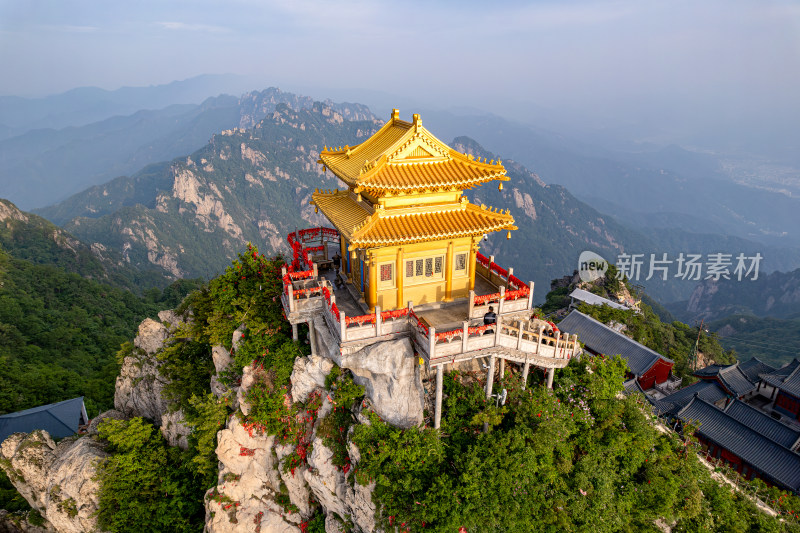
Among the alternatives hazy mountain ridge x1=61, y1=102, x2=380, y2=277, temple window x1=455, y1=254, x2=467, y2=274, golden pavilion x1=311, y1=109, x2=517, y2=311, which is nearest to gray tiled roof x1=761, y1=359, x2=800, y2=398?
golden pavilion x1=311, y1=109, x2=517, y2=311

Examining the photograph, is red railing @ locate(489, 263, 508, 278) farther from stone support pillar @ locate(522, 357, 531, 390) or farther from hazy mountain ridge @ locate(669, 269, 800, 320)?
hazy mountain ridge @ locate(669, 269, 800, 320)

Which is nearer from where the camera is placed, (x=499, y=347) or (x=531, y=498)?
(x=531, y=498)

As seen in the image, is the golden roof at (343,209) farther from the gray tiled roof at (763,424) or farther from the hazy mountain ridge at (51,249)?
the hazy mountain ridge at (51,249)

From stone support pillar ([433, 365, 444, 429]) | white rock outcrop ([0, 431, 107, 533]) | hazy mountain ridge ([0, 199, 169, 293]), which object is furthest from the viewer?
hazy mountain ridge ([0, 199, 169, 293])

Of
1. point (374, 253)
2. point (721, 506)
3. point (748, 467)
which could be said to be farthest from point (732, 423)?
point (374, 253)

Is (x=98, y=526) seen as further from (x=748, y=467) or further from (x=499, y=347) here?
(x=748, y=467)
